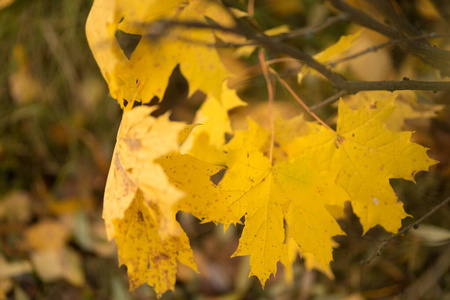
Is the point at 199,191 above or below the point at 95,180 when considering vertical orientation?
above

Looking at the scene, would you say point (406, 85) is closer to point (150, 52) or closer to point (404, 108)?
point (404, 108)

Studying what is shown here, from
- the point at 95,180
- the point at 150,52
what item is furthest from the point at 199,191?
the point at 95,180

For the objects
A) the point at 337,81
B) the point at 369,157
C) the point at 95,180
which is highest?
the point at 337,81

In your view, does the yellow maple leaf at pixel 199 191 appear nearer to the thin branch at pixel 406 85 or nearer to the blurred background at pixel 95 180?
the thin branch at pixel 406 85

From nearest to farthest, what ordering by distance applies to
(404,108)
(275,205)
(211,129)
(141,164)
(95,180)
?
1. (141,164)
2. (275,205)
3. (404,108)
4. (211,129)
5. (95,180)

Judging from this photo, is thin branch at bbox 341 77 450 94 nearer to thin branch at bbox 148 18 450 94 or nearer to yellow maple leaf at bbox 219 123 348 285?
thin branch at bbox 148 18 450 94

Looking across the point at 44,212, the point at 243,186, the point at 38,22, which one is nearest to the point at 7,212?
the point at 44,212
